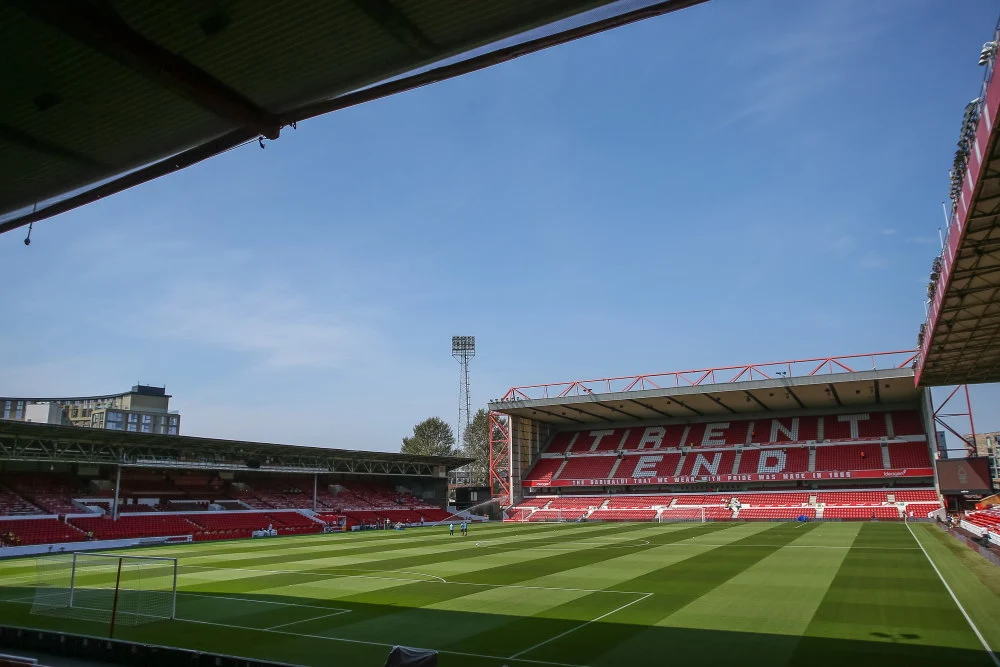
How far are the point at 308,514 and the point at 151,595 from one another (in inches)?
1453

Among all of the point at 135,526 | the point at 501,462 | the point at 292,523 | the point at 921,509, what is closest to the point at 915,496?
the point at 921,509

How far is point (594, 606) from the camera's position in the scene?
649 inches

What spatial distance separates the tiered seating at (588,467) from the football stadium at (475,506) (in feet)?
0.86

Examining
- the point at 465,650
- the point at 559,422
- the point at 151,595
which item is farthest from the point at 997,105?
the point at 559,422

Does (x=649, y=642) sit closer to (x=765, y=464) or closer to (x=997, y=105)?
(x=997, y=105)

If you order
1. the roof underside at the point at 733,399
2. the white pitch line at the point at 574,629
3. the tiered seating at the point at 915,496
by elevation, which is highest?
the roof underside at the point at 733,399

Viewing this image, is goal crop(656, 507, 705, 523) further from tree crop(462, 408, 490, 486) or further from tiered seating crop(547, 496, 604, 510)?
tree crop(462, 408, 490, 486)

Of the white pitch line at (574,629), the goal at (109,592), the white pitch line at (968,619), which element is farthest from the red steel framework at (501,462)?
the white pitch line at (574,629)

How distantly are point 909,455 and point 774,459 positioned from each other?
10311 millimetres

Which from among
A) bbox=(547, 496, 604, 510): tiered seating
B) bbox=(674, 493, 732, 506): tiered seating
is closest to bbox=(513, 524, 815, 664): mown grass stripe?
bbox=(674, 493, 732, 506): tiered seating

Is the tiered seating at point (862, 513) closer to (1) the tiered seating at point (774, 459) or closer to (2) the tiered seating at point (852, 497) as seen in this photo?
(2) the tiered seating at point (852, 497)

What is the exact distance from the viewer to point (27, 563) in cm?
3025

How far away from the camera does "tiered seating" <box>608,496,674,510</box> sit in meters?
59.7

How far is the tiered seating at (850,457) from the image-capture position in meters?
54.2
